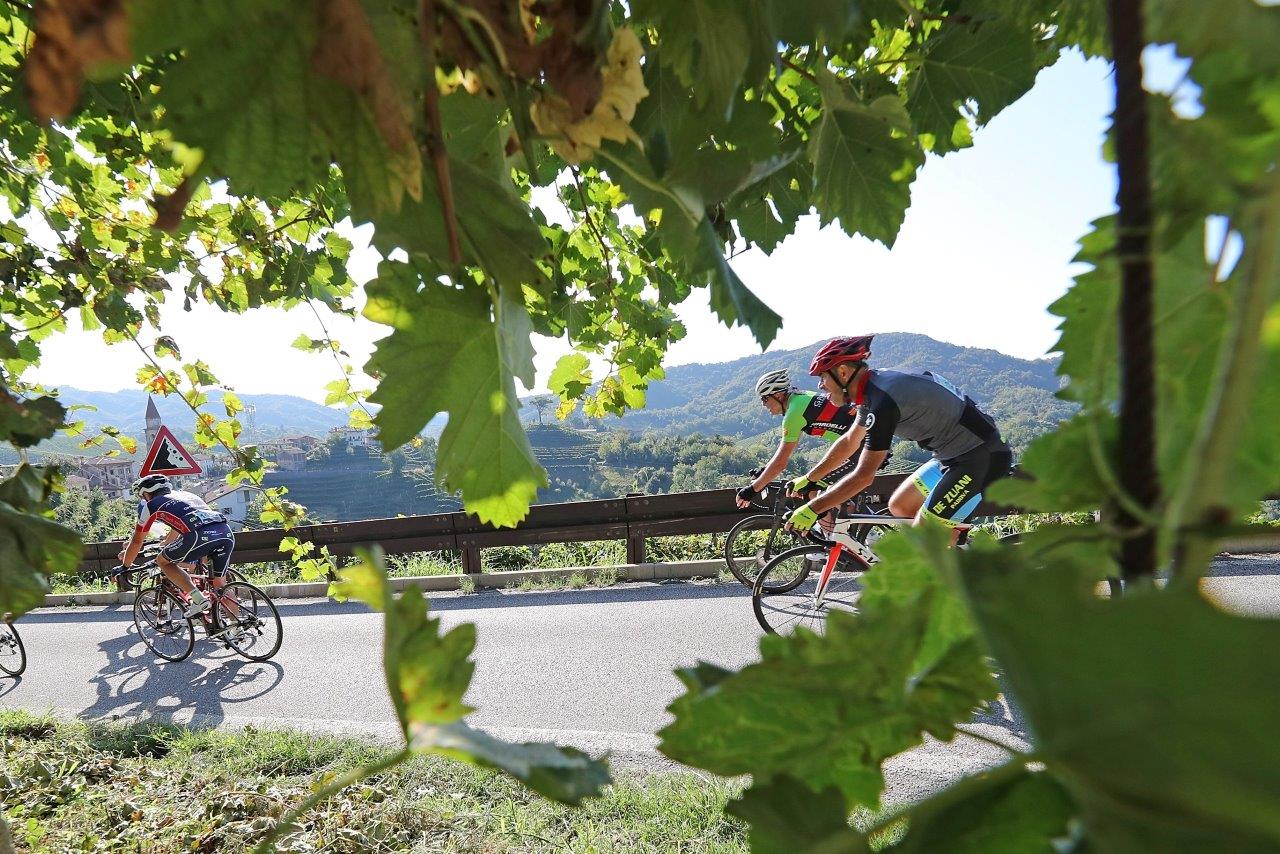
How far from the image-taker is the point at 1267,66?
0.62 ft

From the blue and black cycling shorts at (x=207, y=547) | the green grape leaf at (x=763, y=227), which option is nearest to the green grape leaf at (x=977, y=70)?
the green grape leaf at (x=763, y=227)

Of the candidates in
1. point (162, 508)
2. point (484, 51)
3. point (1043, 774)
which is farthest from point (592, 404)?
point (162, 508)

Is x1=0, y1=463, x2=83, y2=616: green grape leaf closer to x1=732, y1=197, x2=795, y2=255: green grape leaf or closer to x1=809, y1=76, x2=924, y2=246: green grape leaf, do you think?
x1=809, y1=76, x2=924, y2=246: green grape leaf

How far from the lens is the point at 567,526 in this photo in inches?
366

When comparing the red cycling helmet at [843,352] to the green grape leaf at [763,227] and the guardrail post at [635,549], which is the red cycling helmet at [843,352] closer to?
the green grape leaf at [763,227]

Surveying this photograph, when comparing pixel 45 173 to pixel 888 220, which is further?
pixel 45 173

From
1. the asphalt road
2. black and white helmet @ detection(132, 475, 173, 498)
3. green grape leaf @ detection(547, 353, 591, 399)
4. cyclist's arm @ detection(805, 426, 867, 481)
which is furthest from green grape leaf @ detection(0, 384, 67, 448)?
black and white helmet @ detection(132, 475, 173, 498)

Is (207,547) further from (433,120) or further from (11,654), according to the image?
(433,120)

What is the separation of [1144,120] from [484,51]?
1.28ft

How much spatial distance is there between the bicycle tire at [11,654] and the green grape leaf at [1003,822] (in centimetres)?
964

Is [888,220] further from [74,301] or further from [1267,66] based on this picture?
[74,301]

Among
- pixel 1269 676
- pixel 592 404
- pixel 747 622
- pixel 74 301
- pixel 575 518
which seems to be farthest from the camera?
pixel 575 518

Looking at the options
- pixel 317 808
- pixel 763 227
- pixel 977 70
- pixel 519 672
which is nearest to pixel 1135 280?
pixel 977 70

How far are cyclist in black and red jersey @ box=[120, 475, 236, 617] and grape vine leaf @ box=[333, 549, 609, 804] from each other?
7465 millimetres
